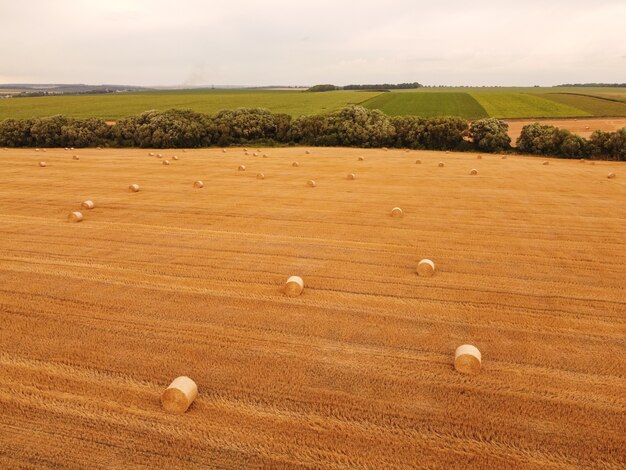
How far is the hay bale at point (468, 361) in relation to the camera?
6582 mm

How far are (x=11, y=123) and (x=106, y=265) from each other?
45.7 m

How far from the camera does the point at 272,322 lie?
8.13 metres

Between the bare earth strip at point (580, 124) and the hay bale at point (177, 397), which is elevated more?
the bare earth strip at point (580, 124)

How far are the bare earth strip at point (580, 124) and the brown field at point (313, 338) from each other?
1749 inches

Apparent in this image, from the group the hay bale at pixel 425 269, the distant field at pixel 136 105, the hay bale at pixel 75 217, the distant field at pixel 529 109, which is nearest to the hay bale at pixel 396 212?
the hay bale at pixel 425 269

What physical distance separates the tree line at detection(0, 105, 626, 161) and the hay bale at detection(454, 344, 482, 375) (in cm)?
3795

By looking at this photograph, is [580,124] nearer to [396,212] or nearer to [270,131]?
[270,131]

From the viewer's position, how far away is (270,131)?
47.3 metres

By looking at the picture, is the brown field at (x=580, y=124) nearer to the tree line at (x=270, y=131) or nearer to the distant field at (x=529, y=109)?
the distant field at (x=529, y=109)

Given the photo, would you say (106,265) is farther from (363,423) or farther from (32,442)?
(363,423)

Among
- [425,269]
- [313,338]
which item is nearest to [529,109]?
[425,269]

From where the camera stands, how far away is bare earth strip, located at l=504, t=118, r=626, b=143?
53.2 meters

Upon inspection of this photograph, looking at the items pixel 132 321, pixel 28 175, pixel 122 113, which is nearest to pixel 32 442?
pixel 132 321

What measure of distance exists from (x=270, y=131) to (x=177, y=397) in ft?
144
